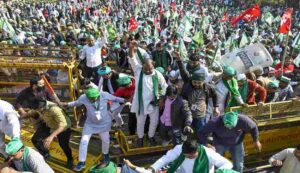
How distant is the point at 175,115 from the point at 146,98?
654 millimetres

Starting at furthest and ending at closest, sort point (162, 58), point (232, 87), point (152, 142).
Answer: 1. point (162, 58)
2. point (152, 142)
3. point (232, 87)

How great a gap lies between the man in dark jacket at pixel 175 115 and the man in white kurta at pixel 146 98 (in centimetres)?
26

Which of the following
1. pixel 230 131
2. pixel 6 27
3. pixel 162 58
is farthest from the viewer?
pixel 6 27

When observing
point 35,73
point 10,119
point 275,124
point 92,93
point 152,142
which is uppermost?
point 92,93

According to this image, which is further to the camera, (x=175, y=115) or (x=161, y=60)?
(x=161, y=60)

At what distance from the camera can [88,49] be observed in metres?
9.34

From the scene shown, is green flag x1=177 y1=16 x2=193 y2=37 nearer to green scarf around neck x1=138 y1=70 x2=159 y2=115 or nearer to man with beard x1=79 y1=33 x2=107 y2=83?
man with beard x1=79 y1=33 x2=107 y2=83

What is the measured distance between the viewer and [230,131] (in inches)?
224

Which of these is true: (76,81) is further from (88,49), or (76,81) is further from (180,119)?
(180,119)

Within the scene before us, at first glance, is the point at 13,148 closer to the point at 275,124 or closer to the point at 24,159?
the point at 24,159

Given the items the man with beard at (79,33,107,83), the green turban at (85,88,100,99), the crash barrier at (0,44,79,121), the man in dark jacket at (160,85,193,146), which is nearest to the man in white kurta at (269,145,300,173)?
the man in dark jacket at (160,85,193,146)

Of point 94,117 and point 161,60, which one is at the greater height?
point 161,60

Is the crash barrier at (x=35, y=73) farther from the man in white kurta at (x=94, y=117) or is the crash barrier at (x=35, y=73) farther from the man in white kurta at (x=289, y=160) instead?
the man in white kurta at (x=289, y=160)

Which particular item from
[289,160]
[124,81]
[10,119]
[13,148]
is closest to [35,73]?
[124,81]
